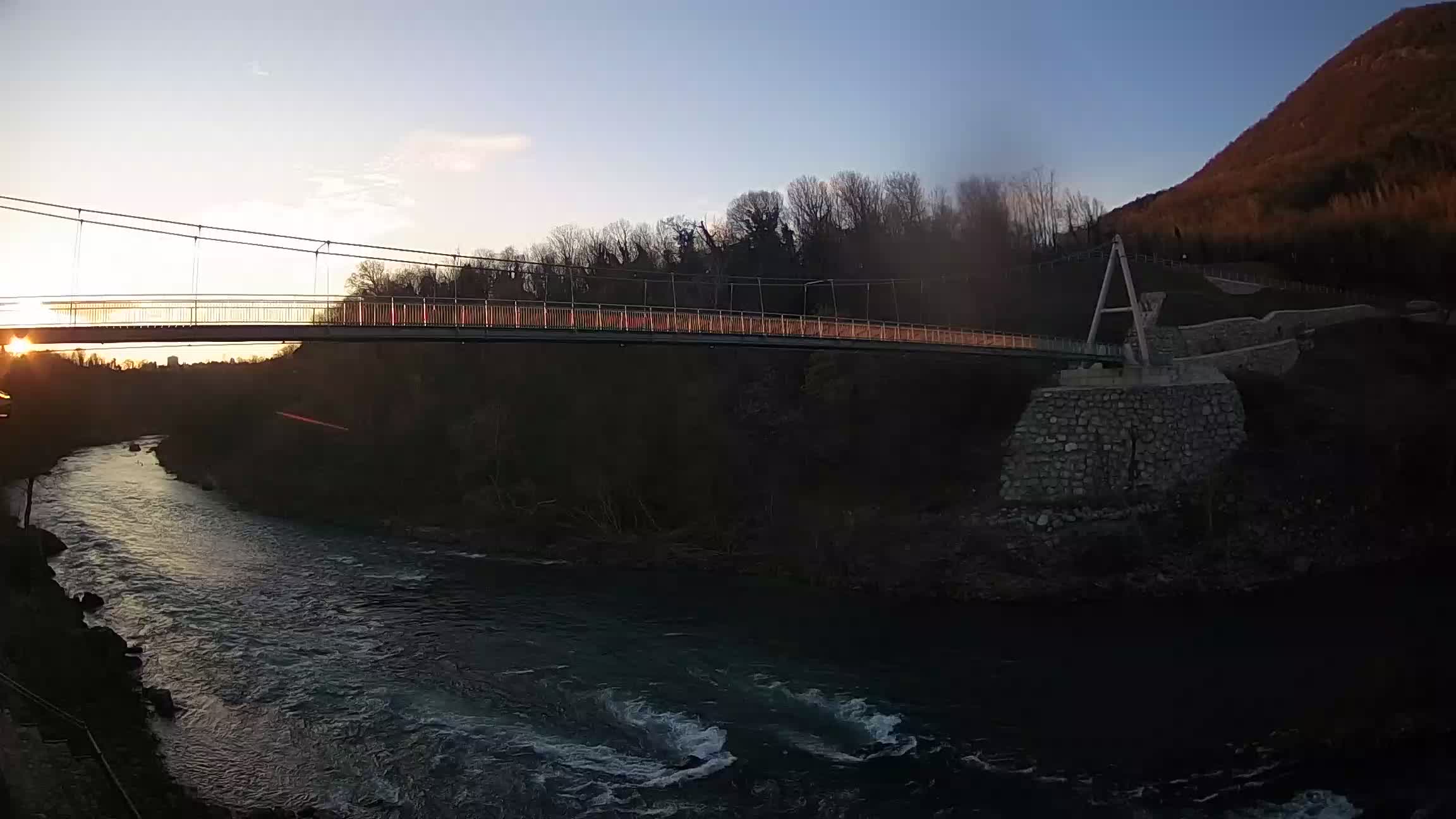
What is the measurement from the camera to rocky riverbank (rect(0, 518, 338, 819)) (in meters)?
10.9

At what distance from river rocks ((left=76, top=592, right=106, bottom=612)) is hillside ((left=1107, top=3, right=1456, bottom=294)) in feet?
190

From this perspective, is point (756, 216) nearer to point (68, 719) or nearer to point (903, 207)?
point (903, 207)

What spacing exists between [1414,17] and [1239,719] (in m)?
133

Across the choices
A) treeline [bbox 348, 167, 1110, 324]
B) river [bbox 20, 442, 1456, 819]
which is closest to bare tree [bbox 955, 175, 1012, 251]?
treeline [bbox 348, 167, 1110, 324]

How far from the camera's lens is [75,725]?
43.2ft

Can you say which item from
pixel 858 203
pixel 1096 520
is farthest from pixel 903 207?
pixel 1096 520

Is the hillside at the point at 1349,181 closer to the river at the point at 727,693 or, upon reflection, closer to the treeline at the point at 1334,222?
the treeline at the point at 1334,222

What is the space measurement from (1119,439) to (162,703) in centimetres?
2464

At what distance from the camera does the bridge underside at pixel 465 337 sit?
58.4 feet

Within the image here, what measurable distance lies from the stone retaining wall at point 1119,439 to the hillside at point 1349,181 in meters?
31.5

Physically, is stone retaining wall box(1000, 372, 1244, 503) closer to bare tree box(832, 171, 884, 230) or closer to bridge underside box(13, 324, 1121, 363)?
bridge underside box(13, 324, 1121, 363)

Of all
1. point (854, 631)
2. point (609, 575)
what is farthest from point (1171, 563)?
point (609, 575)

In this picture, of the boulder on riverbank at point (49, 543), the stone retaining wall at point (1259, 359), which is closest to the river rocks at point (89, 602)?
the boulder on riverbank at point (49, 543)

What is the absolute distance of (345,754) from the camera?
45.4ft
